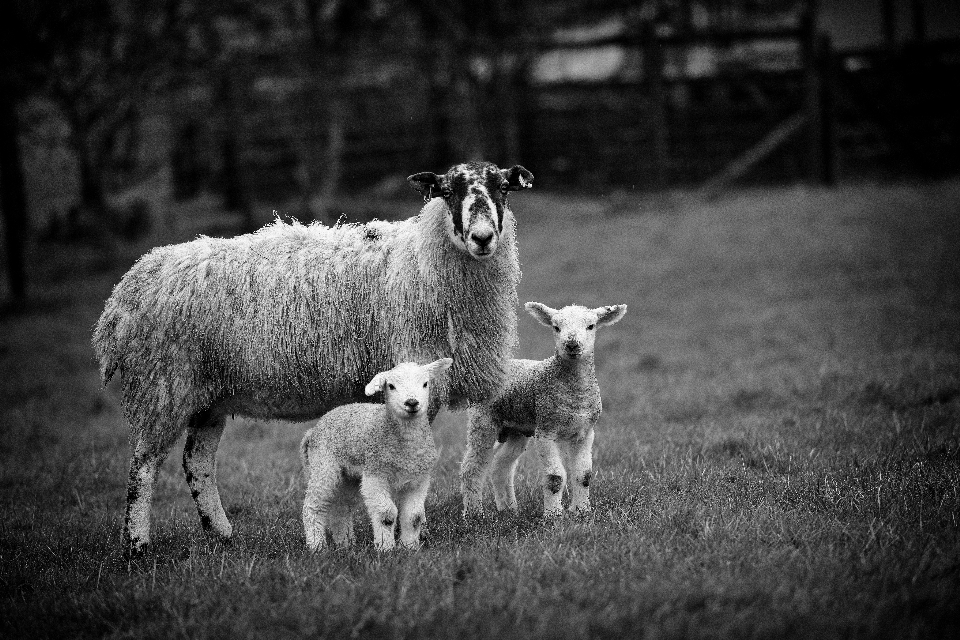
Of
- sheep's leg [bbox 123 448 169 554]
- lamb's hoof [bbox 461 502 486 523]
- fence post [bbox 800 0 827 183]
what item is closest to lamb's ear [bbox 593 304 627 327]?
lamb's hoof [bbox 461 502 486 523]

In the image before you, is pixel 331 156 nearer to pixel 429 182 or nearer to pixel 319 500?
pixel 429 182

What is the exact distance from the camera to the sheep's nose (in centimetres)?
542

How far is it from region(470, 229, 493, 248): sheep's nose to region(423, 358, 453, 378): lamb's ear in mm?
694

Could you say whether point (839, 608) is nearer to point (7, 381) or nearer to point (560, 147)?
point (7, 381)

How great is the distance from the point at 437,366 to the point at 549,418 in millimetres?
849

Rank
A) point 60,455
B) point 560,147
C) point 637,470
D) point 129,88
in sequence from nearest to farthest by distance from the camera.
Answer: point 637,470 → point 60,455 → point 129,88 → point 560,147

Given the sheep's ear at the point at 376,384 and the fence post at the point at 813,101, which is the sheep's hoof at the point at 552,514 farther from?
the fence post at the point at 813,101

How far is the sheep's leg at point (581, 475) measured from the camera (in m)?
5.68

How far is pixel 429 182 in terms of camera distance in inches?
232

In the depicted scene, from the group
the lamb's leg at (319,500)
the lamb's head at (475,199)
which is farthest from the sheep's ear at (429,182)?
the lamb's leg at (319,500)

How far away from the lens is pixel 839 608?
4.04 meters

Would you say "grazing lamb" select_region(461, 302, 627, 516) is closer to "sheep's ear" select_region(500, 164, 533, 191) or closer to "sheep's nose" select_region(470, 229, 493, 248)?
"sheep's nose" select_region(470, 229, 493, 248)

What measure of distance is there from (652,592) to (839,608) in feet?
2.53

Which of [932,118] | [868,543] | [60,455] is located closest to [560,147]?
[932,118]
